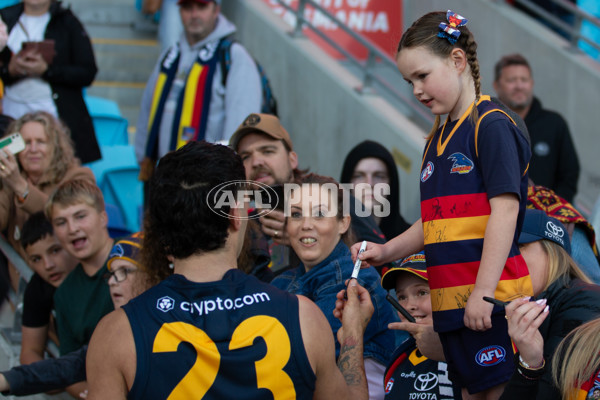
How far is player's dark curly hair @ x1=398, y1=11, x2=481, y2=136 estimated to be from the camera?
105 inches

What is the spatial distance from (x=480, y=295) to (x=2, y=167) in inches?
137

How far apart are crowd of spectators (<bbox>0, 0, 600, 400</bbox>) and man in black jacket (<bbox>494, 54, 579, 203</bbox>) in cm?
142

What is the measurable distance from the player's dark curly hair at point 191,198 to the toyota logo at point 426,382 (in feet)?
3.66

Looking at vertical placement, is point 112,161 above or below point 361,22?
below

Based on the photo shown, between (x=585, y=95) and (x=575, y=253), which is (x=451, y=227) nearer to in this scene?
(x=575, y=253)

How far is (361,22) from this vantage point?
8.44 metres

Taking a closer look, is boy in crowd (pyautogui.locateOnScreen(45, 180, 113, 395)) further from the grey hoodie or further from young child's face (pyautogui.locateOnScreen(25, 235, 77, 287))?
the grey hoodie

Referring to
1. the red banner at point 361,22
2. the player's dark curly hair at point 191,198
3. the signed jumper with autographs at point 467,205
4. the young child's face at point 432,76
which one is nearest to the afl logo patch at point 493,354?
the signed jumper with autographs at point 467,205

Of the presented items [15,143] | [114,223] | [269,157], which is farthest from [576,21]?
[15,143]

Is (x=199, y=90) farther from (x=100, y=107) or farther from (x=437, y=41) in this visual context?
(x=437, y=41)

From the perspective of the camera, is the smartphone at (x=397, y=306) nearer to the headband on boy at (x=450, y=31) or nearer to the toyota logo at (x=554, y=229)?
the toyota logo at (x=554, y=229)

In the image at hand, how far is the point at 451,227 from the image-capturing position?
267 cm

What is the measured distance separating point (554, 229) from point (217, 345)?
5.15ft

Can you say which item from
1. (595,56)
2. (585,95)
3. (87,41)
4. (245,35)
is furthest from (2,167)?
(595,56)
